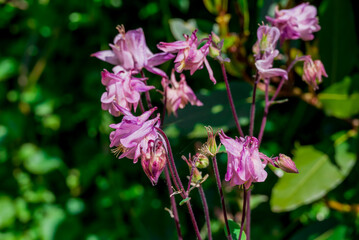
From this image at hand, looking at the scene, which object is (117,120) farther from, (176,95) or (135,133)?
(135,133)

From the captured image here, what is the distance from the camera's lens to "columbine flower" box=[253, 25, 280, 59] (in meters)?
0.70

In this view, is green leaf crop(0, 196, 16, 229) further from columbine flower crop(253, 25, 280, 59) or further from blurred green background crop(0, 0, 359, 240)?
columbine flower crop(253, 25, 280, 59)

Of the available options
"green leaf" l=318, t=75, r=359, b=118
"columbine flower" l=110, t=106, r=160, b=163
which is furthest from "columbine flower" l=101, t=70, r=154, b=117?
"green leaf" l=318, t=75, r=359, b=118

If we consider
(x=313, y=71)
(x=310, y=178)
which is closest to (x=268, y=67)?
(x=313, y=71)

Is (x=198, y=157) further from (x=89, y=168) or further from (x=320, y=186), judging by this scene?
(x=89, y=168)

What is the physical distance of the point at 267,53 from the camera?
70 centimetres

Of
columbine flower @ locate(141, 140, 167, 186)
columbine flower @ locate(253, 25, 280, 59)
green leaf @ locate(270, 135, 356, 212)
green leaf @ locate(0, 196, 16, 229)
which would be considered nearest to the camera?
columbine flower @ locate(141, 140, 167, 186)

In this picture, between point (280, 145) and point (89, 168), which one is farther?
point (89, 168)

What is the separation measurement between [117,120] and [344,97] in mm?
638

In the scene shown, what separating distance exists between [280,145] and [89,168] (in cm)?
70

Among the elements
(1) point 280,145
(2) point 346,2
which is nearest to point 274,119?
(1) point 280,145

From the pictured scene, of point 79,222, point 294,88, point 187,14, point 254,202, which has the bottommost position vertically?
point 79,222

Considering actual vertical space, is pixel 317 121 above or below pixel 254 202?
above

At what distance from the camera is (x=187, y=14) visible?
1414 mm
